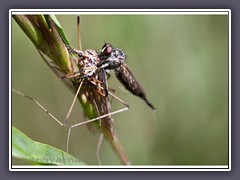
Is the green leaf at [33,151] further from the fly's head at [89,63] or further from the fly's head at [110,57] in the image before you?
the fly's head at [110,57]

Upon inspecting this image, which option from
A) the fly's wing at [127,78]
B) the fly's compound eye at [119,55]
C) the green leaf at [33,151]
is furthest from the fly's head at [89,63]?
the green leaf at [33,151]

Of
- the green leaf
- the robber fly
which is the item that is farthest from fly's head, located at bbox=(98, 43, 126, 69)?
the green leaf

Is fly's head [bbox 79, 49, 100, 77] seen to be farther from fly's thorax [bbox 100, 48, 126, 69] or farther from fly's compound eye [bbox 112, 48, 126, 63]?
fly's compound eye [bbox 112, 48, 126, 63]

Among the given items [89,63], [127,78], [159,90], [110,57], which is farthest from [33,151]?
[159,90]

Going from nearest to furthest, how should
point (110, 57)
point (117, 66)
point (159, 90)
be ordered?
point (110, 57) → point (117, 66) → point (159, 90)

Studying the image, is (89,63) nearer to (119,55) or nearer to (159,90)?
(119,55)

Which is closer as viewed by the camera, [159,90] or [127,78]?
[127,78]
